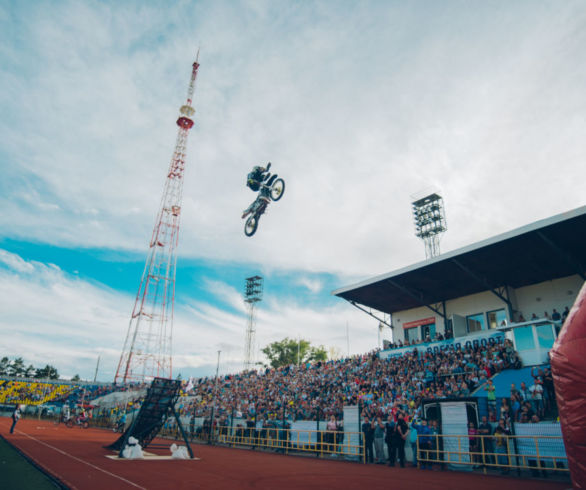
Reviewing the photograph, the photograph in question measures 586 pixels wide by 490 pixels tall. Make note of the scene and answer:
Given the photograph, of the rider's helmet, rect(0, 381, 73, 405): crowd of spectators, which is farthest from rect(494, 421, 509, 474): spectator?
rect(0, 381, 73, 405): crowd of spectators

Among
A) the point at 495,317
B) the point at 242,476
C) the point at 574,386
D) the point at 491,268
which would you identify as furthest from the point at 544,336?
the point at 574,386

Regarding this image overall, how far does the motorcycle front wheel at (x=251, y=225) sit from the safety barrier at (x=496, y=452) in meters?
12.0

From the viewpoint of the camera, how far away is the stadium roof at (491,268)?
20.5 meters

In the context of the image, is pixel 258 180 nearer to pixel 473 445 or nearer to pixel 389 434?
pixel 389 434

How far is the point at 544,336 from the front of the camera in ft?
62.4

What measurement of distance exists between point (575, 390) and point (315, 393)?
24.5 metres

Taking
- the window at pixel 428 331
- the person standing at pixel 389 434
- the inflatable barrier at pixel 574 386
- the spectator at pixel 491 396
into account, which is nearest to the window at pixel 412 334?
the window at pixel 428 331

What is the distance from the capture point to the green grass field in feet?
28.0

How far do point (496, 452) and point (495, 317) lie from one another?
16.2 metres

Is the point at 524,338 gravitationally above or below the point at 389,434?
above

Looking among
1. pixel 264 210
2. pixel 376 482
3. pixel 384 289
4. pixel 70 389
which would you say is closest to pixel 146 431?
pixel 376 482

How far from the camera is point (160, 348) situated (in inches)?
1720

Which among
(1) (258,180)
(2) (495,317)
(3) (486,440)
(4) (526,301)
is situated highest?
(1) (258,180)

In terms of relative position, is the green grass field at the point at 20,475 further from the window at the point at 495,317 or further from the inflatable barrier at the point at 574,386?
the window at the point at 495,317
